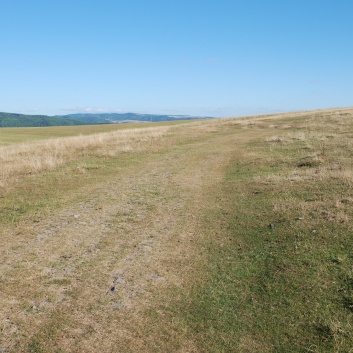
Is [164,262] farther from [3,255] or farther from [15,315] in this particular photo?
[3,255]

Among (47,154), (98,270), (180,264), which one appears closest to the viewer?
(98,270)

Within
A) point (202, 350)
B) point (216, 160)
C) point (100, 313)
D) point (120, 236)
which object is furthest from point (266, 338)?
point (216, 160)

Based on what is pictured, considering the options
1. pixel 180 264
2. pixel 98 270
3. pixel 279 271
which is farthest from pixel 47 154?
pixel 279 271

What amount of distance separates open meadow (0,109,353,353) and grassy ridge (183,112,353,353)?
0.08 ft

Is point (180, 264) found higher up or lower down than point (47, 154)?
lower down

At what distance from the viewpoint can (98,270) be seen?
668 centimetres

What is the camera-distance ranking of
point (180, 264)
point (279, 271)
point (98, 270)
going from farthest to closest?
point (180, 264), point (98, 270), point (279, 271)

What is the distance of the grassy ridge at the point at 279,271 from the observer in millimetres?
4801

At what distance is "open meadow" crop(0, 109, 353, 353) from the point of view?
4.82 meters

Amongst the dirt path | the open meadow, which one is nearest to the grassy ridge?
the open meadow

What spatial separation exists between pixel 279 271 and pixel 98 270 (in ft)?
12.0

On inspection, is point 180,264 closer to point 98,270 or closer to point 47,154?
point 98,270

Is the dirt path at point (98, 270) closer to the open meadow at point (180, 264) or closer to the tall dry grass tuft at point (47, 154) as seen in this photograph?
the open meadow at point (180, 264)

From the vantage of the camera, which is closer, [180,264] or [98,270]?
[98,270]
